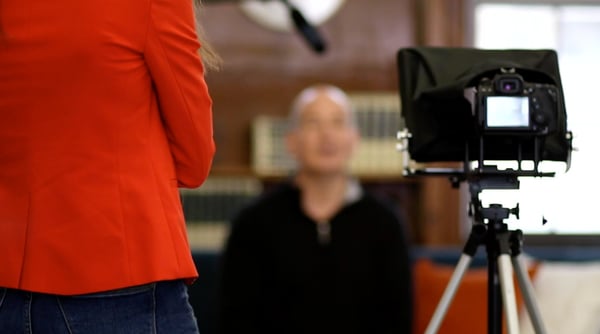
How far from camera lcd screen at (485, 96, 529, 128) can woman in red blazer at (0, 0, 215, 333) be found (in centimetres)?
59

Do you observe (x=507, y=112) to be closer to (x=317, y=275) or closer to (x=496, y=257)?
(x=496, y=257)

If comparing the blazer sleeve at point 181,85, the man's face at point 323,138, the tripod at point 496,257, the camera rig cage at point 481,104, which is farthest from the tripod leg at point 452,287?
the man's face at point 323,138

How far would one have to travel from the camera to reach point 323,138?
4.05 m

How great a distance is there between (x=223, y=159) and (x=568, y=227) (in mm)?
1551

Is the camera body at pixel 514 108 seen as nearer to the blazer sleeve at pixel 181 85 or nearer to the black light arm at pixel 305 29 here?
the blazer sleeve at pixel 181 85

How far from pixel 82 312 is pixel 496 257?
820mm

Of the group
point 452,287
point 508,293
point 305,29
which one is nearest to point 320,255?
point 305,29

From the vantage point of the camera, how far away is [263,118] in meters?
4.95

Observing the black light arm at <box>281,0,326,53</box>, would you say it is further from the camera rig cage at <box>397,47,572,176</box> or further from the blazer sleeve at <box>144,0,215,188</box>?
the blazer sleeve at <box>144,0,215,188</box>

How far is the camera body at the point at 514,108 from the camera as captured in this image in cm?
196

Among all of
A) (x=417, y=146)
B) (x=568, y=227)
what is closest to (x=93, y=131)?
(x=417, y=146)

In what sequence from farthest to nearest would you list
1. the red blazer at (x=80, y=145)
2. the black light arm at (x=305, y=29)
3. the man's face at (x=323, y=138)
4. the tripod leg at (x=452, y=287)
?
the man's face at (x=323, y=138) < the black light arm at (x=305, y=29) < the tripod leg at (x=452, y=287) < the red blazer at (x=80, y=145)

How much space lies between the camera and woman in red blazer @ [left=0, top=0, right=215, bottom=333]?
161 centimetres

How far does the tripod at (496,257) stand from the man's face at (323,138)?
192 centimetres
